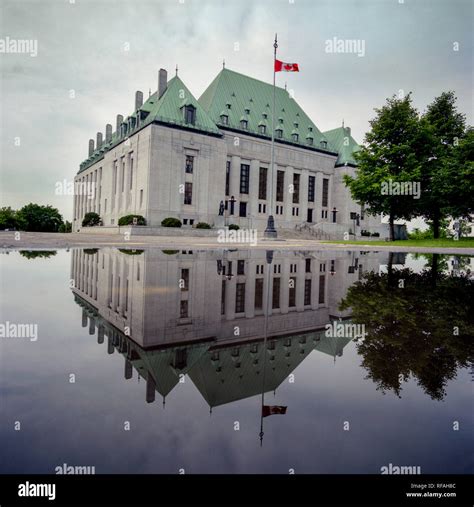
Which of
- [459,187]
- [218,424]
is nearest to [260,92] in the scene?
[459,187]

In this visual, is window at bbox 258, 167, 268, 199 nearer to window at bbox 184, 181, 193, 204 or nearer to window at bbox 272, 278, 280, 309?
window at bbox 184, 181, 193, 204

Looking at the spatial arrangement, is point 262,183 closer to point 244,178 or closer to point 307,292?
point 244,178

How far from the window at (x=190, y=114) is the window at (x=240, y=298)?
5121 centimetres

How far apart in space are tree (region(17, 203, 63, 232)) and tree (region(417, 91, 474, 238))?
344 feet

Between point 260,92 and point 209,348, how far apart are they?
73.5 metres

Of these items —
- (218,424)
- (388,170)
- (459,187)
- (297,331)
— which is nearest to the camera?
(218,424)

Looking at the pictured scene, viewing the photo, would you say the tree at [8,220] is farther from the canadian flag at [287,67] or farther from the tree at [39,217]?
the canadian flag at [287,67]

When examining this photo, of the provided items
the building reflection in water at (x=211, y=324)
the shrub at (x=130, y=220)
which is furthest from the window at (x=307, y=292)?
the shrub at (x=130, y=220)

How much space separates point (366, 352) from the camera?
3471mm

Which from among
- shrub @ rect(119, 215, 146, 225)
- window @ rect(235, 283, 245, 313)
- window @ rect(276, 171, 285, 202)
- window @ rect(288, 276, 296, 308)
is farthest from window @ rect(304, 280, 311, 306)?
window @ rect(276, 171, 285, 202)

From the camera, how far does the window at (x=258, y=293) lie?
594 centimetres
